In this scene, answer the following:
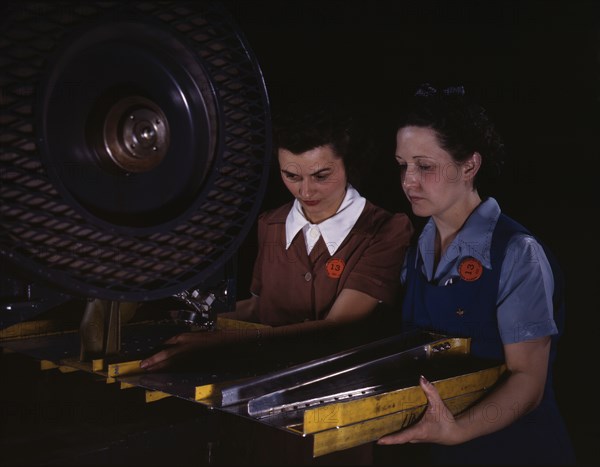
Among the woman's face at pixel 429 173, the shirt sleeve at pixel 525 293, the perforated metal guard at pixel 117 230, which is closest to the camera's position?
the perforated metal guard at pixel 117 230

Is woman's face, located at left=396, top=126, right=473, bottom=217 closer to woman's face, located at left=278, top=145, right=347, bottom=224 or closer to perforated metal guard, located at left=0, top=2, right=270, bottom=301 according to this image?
woman's face, located at left=278, top=145, right=347, bottom=224

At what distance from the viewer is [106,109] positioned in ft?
3.17

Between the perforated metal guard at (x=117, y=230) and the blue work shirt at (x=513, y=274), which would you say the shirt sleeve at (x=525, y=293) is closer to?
the blue work shirt at (x=513, y=274)

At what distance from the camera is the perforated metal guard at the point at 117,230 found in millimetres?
840

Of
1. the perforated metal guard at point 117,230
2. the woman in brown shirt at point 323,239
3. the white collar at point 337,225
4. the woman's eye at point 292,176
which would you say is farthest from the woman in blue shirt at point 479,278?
the perforated metal guard at point 117,230

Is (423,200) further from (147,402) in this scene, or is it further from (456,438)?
(147,402)

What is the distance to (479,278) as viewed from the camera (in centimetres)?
152

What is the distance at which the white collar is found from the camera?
1890mm

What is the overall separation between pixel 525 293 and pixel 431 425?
48cm

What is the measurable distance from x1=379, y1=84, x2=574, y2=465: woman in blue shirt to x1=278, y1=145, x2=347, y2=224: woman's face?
10.2 inches

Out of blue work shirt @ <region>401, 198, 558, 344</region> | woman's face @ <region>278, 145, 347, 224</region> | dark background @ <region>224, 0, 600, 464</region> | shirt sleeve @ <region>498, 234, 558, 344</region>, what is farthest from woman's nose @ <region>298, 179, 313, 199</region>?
shirt sleeve @ <region>498, 234, 558, 344</region>

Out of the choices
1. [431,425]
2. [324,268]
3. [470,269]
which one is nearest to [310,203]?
[324,268]

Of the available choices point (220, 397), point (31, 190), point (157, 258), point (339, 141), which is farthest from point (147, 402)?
point (339, 141)

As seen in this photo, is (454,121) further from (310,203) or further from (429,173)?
(310,203)
